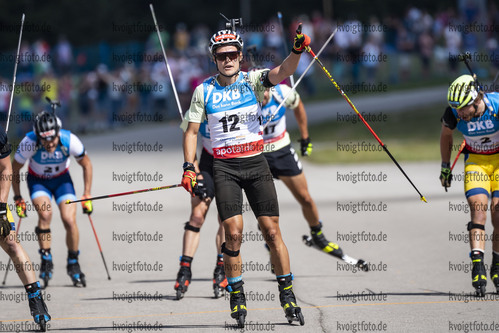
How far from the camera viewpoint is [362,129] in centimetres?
2427

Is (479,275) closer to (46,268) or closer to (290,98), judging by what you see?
(290,98)

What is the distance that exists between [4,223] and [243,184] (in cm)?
207

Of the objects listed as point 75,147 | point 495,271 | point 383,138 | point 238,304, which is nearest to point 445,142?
point 495,271

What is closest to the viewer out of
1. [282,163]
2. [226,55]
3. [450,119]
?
[226,55]

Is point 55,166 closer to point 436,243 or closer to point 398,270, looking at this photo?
point 398,270

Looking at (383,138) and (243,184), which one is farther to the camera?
(383,138)

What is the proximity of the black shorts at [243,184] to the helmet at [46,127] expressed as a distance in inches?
102

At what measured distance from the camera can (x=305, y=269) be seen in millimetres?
10492

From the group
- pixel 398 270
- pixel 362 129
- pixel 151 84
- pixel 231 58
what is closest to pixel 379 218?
pixel 398 270

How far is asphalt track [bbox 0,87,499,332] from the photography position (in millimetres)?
7922

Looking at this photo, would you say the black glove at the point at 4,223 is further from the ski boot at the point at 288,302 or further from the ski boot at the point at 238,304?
the ski boot at the point at 288,302

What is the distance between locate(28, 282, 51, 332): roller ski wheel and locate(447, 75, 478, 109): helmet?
13.6 ft

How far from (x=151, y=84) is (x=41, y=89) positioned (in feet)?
10.6

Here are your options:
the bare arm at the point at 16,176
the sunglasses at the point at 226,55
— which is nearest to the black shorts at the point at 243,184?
the sunglasses at the point at 226,55
